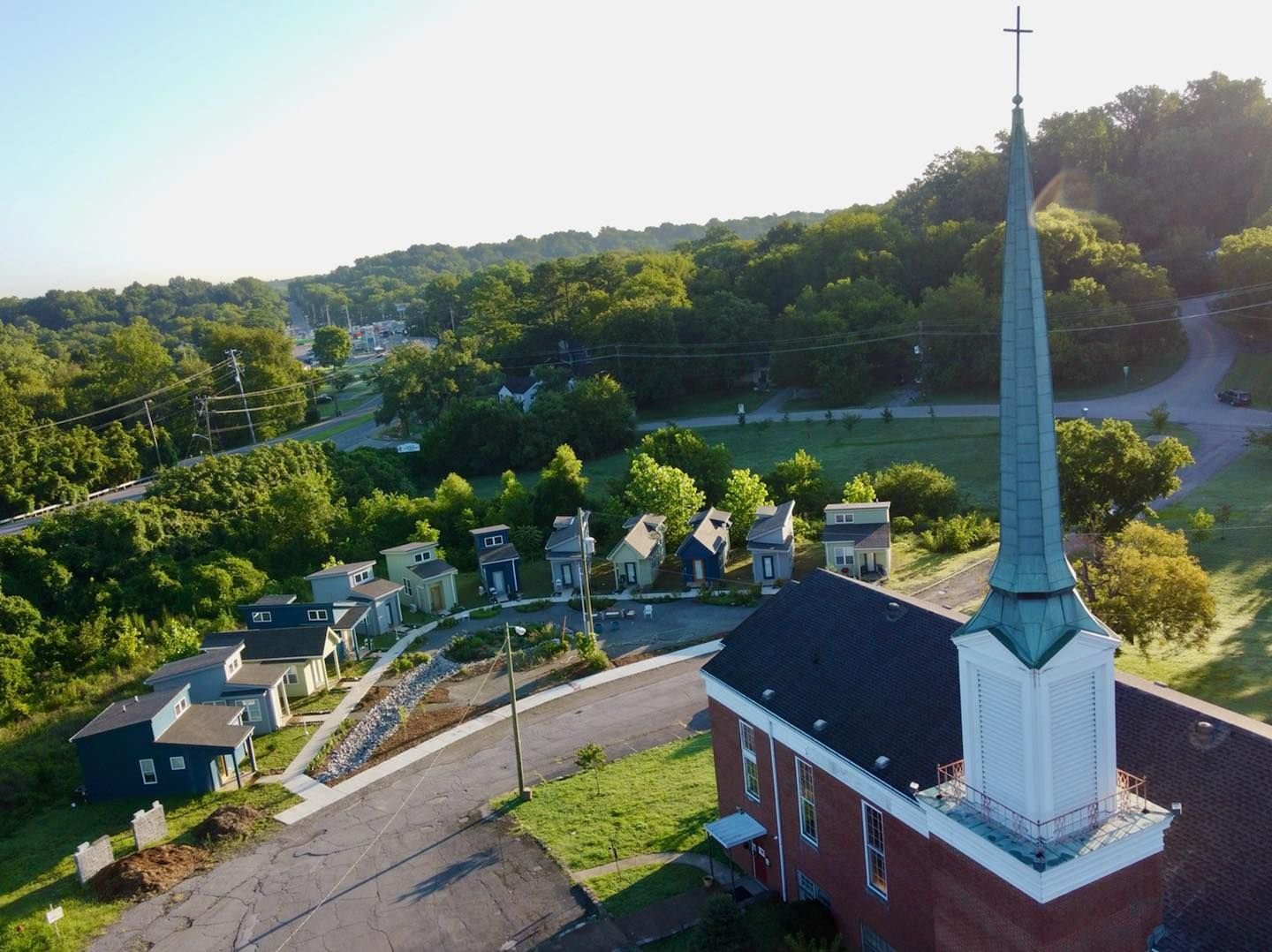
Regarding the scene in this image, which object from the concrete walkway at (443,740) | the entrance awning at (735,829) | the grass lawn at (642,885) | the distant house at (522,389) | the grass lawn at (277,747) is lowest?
the grass lawn at (277,747)

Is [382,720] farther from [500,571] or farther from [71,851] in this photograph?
[500,571]

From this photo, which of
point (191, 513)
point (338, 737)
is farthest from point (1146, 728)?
point (191, 513)

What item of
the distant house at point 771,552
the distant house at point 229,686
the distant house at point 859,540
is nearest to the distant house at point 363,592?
the distant house at point 229,686

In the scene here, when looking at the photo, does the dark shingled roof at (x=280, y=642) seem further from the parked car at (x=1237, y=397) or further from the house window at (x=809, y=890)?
the parked car at (x=1237, y=397)

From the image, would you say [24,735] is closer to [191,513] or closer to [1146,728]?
[191,513]

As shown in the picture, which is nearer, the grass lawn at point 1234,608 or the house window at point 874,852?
the house window at point 874,852

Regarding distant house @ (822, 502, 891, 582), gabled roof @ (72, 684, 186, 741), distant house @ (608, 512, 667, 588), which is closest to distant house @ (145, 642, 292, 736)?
gabled roof @ (72, 684, 186, 741)

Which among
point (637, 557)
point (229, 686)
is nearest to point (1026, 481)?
point (229, 686)
